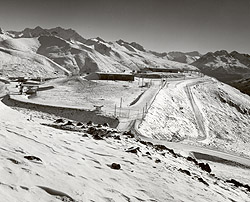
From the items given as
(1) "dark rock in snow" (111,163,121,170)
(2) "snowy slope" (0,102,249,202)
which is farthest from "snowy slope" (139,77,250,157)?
(1) "dark rock in snow" (111,163,121,170)

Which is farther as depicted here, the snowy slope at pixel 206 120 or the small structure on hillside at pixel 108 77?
the small structure on hillside at pixel 108 77

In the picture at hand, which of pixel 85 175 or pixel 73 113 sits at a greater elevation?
pixel 85 175

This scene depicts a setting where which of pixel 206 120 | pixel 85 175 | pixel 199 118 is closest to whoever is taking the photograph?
pixel 85 175

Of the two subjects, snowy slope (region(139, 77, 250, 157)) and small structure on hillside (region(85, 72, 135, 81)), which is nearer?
snowy slope (region(139, 77, 250, 157))

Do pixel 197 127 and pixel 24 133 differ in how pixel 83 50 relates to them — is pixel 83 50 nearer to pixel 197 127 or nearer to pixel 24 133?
pixel 197 127

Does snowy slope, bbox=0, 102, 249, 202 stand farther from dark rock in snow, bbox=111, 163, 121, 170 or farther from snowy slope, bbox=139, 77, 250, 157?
snowy slope, bbox=139, 77, 250, 157

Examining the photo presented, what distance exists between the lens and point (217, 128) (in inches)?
1604

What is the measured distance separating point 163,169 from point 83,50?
18677 cm

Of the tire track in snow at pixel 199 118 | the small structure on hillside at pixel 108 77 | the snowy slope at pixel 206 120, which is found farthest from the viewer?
the small structure on hillside at pixel 108 77

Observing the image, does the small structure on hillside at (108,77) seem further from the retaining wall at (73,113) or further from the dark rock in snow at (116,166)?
the dark rock in snow at (116,166)

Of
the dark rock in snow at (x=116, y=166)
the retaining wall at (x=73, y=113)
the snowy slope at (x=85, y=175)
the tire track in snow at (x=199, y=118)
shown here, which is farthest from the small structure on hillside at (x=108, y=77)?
the dark rock in snow at (x=116, y=166)

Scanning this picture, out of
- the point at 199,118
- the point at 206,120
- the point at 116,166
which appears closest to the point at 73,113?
the point at 116,166

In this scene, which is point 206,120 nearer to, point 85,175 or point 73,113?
point 73,113

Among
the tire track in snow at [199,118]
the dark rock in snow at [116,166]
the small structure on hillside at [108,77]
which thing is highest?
the small structure on hillside at [108,77]
